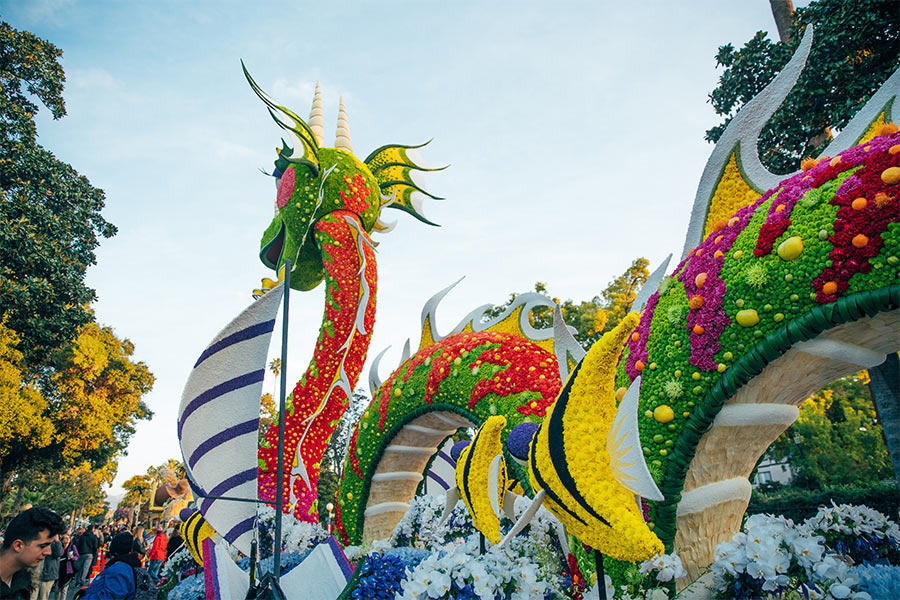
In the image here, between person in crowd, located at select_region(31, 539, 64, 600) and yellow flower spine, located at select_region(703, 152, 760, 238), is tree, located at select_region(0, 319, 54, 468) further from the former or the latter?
yellow flower spine, located at select_region(703, 152, 760, 238)

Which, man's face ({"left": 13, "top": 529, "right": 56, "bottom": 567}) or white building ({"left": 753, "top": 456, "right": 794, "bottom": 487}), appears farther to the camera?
white building ({"left": 753, "top": 456, "right": 794, "bottom": 487})

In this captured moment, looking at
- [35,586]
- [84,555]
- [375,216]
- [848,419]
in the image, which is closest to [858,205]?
[375,216]

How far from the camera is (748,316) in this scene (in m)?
2.55

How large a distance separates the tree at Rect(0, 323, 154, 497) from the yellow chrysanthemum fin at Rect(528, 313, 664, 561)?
54.2 ft

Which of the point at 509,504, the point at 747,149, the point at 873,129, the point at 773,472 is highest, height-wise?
the point at 747,149

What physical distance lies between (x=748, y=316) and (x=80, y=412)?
67.4 feet

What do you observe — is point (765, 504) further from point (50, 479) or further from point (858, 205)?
point (50, 479)

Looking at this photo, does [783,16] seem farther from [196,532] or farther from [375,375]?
[196,532]

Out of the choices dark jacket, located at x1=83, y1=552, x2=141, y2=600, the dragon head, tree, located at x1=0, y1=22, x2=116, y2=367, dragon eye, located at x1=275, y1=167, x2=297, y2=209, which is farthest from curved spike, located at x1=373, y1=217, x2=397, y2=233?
tree, located at x1=0, y1=22, x2=116, y2=367

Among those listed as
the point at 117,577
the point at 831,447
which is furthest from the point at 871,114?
the point at 831,447

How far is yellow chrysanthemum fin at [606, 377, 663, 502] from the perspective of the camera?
2.35m

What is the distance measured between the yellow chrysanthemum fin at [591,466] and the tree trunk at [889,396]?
5.95 metres

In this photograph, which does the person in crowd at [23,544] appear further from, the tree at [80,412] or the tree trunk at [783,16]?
the tree at [80,412]

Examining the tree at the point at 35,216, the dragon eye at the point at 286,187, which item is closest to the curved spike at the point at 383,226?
the dragon eye at the point at 286,187
